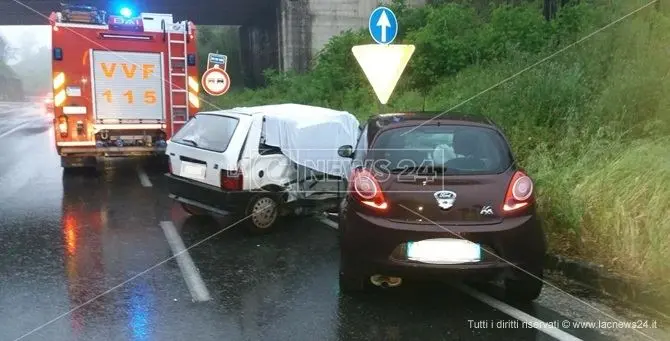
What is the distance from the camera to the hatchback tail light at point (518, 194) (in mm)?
4652

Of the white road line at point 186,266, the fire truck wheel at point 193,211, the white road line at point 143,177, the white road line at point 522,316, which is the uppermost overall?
the white road line at point 143,177

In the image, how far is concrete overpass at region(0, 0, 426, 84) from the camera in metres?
22.5

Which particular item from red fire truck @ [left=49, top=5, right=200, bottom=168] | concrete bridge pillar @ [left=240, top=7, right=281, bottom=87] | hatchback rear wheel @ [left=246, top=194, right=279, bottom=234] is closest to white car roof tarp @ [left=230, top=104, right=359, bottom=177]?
hatchback rear wheel @ [left=246, top=194, right=279, bottom=234]

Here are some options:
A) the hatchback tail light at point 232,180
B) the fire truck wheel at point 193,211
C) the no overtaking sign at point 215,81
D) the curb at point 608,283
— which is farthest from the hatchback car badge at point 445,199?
the no overtaking sign at point 215,81

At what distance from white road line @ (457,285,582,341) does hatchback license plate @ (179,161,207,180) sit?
11.7ft

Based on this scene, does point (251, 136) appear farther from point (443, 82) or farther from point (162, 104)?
point (443, 82)

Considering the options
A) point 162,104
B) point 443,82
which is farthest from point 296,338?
point 443,82

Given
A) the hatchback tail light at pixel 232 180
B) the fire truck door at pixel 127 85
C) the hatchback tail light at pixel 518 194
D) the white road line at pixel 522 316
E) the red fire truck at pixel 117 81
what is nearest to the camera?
the white road line at pixel 522 316

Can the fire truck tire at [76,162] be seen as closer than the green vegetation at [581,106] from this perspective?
No

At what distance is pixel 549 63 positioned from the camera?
10.3 metres

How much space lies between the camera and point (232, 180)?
6.96 meters

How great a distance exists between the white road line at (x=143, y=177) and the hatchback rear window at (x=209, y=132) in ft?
10.0

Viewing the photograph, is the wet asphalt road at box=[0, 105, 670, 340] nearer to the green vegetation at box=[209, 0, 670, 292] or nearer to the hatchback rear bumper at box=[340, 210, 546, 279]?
the hatchback rear bumper at box=[340, 210, 546, 279]

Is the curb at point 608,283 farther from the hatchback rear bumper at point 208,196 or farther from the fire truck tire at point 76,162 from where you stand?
the fire truck tire at point 76,162
